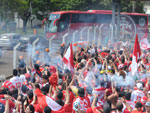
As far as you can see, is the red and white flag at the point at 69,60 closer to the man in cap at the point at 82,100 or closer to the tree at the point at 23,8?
the man in cap at the point at 82,100

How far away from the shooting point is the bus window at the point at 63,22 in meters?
25.6

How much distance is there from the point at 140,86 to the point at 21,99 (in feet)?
7.49

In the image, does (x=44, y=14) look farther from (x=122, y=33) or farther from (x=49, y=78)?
(x=49, y=78)

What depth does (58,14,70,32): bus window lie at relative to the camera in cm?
2556

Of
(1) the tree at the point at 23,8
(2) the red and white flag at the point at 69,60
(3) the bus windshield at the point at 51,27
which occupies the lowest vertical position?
(3) the bus windshield at the point at 51,27

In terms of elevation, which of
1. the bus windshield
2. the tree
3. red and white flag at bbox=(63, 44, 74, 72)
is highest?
the tree

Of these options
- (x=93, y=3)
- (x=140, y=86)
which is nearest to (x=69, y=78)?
(x=140, y=86)

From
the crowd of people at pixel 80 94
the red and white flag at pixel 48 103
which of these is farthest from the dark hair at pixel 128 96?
the red and white flag at pixel 48 103

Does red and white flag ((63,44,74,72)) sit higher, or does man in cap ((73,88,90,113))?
red and white flag ((63,44,74,72))

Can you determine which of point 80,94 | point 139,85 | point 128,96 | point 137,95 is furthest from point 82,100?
point 139,85

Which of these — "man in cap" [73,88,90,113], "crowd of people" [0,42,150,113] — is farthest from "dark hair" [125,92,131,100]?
"man in cap" [73,88,90,113]

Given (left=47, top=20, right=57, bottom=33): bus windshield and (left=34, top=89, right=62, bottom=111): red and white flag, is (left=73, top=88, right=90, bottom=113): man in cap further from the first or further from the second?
(left=47, top=20, right=57, bottom=33): bus windshield

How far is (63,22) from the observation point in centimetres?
2617

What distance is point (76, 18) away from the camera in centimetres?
2662
